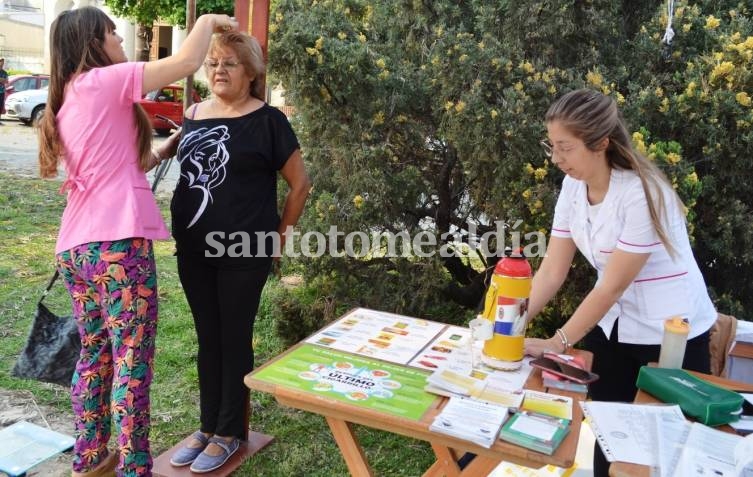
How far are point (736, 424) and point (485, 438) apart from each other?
2.18 feet

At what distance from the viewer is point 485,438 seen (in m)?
1.51

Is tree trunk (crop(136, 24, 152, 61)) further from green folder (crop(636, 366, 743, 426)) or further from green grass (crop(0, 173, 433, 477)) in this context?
green folder (crop(636, 366, 743, 426))

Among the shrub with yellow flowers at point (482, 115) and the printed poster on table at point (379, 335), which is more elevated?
the shrub with yellow flowers at point (482, 115)

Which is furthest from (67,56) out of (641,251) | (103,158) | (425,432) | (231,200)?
(641,251)

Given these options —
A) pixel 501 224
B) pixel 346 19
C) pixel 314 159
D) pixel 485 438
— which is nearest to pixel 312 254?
pixel 314 159

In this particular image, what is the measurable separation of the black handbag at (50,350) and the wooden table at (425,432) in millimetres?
1192

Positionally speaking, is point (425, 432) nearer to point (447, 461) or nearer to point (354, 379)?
point (354, 379)

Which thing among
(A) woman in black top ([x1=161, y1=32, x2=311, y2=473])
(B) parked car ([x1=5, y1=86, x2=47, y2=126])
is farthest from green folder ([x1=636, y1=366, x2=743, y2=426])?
(B) parked car ([x1=5, y1=86, x2=47, y2=126])

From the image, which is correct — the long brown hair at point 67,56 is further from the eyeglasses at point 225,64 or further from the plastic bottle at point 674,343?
the plastic bottle at point 674,343

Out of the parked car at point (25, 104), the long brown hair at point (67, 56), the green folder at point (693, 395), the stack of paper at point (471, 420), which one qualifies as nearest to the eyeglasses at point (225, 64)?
the long brown hair at point (67, 56)

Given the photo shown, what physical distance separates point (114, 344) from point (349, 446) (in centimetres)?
103

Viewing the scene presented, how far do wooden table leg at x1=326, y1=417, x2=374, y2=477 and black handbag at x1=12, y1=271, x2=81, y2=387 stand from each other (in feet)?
4.40

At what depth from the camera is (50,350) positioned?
262cm

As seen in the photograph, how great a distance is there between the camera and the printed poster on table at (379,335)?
6.81ft
